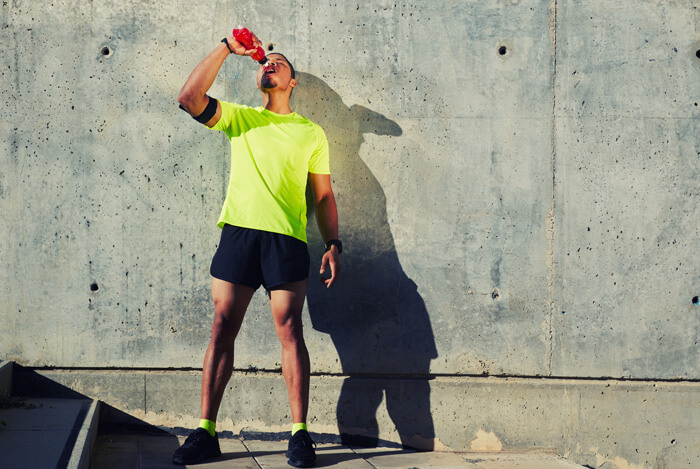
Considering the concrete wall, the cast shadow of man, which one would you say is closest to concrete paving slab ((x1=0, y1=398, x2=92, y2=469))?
the concrete wall

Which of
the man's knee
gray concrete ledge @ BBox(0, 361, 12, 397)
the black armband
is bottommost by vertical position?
gray concrete ledge @ BBox(0, 361, 12, 397)

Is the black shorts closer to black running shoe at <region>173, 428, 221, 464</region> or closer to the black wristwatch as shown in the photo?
→ the black wristwatch

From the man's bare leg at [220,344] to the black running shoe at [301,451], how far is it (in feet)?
1.42

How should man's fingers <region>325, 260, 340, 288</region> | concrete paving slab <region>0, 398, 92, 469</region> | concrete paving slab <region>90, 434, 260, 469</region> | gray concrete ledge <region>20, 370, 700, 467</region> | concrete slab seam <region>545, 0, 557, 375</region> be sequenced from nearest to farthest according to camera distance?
concrete paving slab <region>0, 398, 92, 469</region> → concrete paving slab <region>90, 434, 260, 469</region> → man's fingers <region>325, 260, 340, 288</region> → gray concrete ledge <region>20, 370, 700, 467</region> → concrete slab seam <region>545, 0, 557, 375</region>

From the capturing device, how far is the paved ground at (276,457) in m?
3.35

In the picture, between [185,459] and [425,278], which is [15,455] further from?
[425,278]

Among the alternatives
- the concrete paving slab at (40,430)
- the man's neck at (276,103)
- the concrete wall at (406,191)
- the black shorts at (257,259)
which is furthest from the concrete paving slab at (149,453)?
the man's neck at (276,103)

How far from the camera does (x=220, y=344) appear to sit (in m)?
3.50

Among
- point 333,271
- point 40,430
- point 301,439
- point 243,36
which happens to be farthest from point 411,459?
point 243,36

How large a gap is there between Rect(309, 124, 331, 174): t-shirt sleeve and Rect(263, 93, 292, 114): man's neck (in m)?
0.20

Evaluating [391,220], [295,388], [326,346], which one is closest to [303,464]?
[295,388]

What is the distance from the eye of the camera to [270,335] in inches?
156

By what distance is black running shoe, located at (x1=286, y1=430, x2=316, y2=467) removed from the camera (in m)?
3.36

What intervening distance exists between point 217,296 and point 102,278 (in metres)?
0.84
